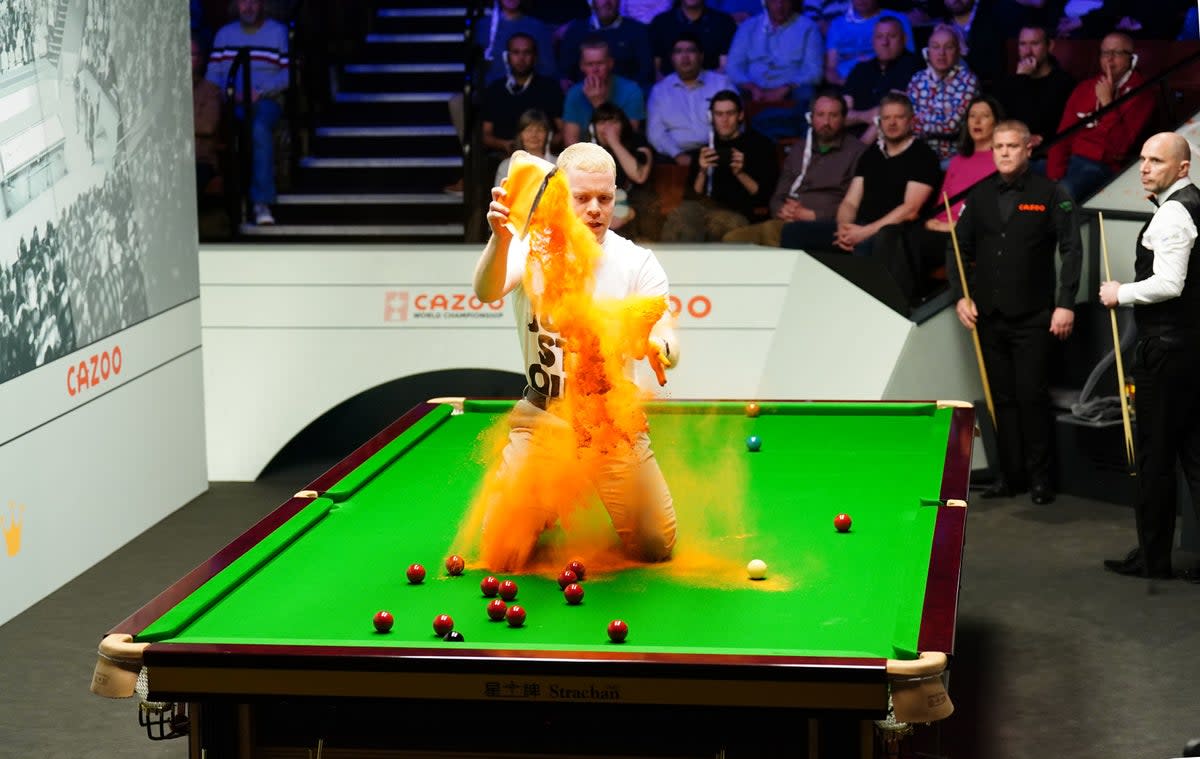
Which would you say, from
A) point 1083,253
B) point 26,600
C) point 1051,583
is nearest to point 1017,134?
point 1083,253

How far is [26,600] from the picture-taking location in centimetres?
620

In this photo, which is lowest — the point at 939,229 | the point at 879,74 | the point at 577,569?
the point at 577,569

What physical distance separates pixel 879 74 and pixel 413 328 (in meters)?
2.98

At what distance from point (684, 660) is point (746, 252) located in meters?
5.26

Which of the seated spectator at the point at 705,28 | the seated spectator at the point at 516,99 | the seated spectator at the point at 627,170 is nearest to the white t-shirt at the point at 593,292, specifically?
the seated spectator at the point at 627,170

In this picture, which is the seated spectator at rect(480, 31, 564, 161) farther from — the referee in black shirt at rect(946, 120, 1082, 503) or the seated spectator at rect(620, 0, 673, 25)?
the referee in black shirt at rect(946, 120, 1082, 503)

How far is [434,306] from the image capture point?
8367mm

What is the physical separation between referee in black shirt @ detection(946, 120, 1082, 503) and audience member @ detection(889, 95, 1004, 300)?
0.41 m

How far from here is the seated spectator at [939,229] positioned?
26.9ft

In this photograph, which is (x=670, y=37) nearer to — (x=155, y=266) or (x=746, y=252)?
(x=746, y=252)

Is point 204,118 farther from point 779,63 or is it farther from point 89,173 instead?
point 779,63

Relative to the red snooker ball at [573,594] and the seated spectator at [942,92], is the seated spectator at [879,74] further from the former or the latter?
the red snooker ball at [573,594]

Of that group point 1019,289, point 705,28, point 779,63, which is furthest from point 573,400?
point 705,28

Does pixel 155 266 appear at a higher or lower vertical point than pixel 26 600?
higher
